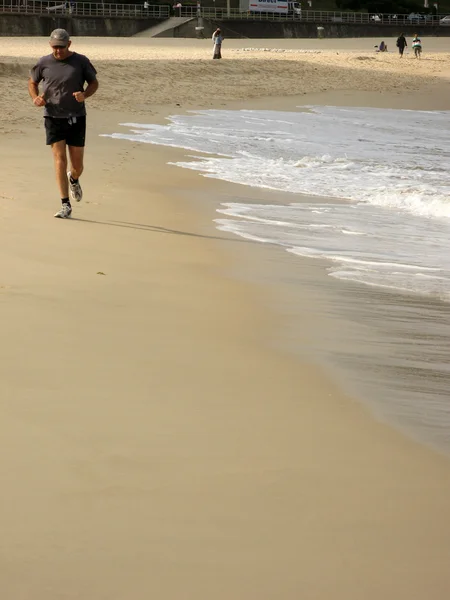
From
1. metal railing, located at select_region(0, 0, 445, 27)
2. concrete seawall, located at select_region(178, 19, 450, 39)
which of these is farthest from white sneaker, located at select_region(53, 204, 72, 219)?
concrete seawall, located at select_region(178, 19, 450, 39)

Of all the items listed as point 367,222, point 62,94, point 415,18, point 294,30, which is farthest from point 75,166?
point 415,18

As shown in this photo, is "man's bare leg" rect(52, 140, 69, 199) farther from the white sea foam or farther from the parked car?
the parked car

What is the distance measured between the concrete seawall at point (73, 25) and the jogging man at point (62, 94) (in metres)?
→ 52.4

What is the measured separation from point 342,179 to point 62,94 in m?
5.46

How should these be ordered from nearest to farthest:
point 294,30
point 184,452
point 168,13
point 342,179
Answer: point 184,452 → point 342,179 → point 168,13 → point 294,30

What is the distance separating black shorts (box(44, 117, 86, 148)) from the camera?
26.2 feet

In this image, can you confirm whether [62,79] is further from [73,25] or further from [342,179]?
[73,25]

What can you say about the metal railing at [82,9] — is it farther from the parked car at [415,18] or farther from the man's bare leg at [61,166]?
the man's bare leg at [61,166]

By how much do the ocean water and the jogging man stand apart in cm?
136

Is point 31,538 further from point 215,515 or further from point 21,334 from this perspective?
point 21,334

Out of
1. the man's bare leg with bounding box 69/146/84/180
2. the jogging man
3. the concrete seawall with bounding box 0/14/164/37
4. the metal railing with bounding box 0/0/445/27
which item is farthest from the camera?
the metal railing with bounding box 0/0/445/27

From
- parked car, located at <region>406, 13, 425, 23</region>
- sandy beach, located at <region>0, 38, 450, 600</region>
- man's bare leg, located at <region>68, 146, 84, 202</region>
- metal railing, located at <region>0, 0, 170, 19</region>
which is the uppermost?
metal railing, located at <region>0, 0, 170, 19</region>

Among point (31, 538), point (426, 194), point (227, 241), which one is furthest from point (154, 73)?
point (31, 538)

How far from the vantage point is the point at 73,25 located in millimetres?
61562
